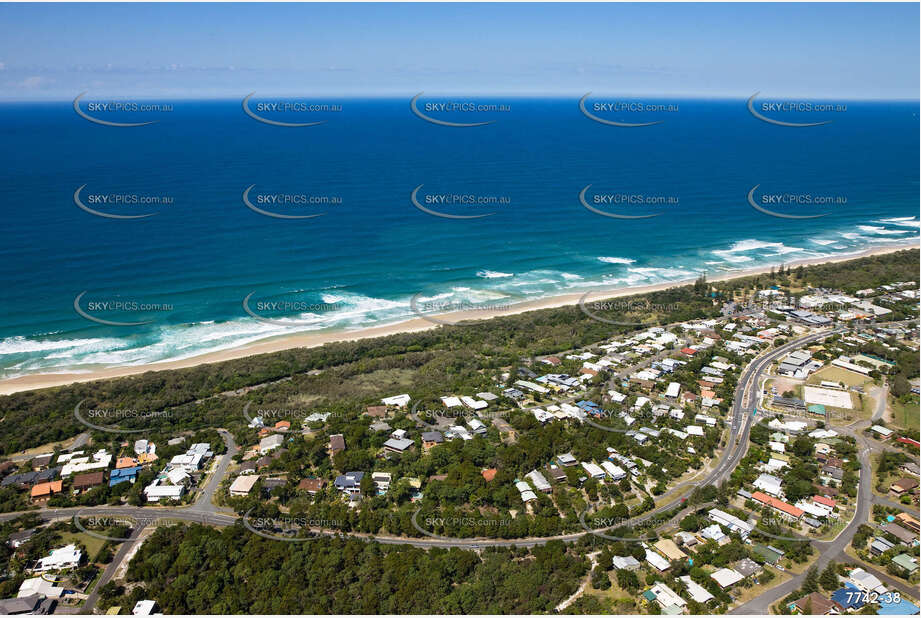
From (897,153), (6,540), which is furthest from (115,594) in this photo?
(897,153)

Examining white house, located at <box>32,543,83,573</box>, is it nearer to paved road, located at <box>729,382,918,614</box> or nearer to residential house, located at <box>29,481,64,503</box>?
residential house, located at <box>29,481,64,503</box>

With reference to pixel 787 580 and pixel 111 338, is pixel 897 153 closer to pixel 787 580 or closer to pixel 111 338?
pixel 787 580
